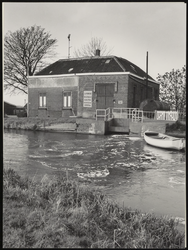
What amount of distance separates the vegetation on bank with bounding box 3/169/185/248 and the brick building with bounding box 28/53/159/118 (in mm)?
19405

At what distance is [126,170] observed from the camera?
9.72 metres

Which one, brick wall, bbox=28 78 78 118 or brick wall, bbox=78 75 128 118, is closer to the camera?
brick wall, bbox=78 75 128 118

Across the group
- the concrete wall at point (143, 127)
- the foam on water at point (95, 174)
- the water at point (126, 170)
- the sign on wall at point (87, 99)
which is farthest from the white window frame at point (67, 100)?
the foam on water at point (95, 174)

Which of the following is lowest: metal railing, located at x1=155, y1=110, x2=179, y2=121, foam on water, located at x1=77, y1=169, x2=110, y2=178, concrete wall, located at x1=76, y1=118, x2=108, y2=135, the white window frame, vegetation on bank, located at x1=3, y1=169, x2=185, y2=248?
foam on water, located at x1=77, y1=169, x2=110, y2=178

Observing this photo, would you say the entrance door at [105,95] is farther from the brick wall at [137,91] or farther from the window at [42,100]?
the window at [42,100]

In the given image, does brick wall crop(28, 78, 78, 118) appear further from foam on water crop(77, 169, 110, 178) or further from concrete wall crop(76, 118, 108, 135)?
foam on water crop(77, 169, 110, 178)

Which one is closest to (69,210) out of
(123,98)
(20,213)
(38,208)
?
(38,208)

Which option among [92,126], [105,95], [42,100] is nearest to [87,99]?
[105,95]

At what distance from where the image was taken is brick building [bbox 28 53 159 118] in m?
24.1

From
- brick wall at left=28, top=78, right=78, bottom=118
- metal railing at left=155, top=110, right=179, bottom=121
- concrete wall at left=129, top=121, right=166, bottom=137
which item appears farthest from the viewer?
brick wall at left=28, top=78, right=78, bottom=118

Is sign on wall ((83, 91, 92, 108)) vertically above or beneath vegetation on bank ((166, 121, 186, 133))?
above

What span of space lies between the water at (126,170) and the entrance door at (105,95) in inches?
374

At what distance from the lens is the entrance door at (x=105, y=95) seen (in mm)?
24297

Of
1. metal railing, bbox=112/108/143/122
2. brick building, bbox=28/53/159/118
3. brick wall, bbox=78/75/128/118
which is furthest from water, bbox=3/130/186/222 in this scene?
brick building, bbox=28/53/159/118
